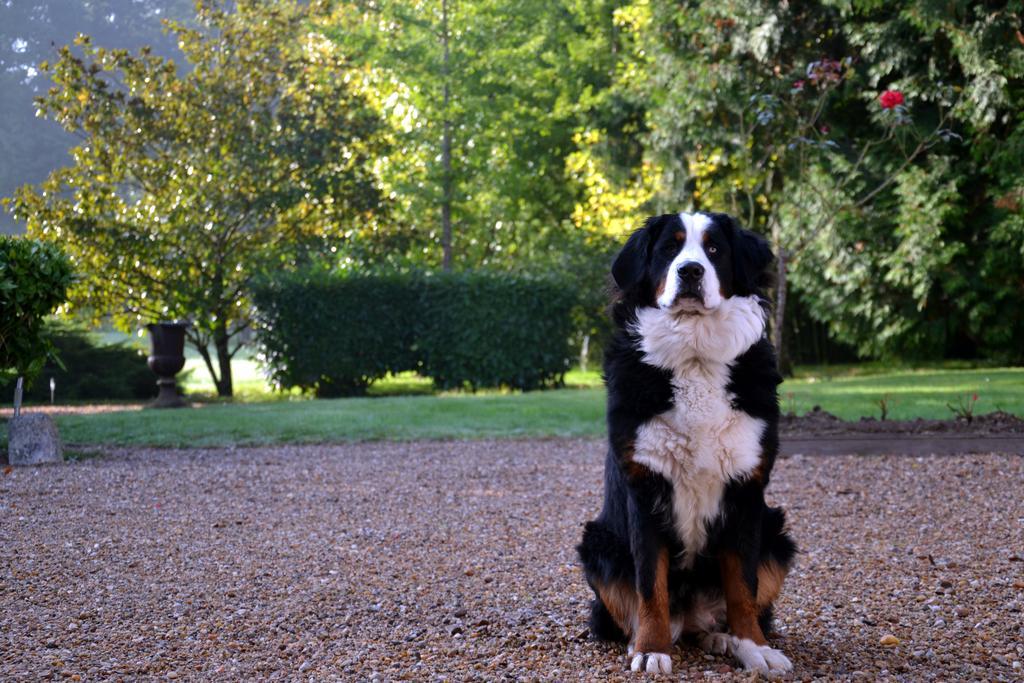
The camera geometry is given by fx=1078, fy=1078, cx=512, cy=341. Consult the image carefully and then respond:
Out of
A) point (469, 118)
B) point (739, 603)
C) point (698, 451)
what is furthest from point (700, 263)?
point (469, 118)

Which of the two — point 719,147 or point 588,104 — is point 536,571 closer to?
point 719,147

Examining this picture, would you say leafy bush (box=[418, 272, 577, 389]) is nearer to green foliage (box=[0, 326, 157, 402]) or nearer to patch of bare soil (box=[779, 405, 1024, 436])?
green foliage (box=[0, 326, 157, 402])

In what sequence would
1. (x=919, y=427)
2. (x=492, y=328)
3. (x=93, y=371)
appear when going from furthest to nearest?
(x=93, y=371) → (x=492, y=328) → (x=919, y=427)

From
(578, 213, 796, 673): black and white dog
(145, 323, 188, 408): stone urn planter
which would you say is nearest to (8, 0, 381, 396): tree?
(145, 323, 188, 408): stone urn planter

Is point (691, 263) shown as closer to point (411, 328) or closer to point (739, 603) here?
point (739, 603)

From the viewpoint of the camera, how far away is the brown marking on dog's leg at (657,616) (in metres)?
3.53

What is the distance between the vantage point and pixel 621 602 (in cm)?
367

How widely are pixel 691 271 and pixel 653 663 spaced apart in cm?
128

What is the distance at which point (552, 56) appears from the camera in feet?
69.6

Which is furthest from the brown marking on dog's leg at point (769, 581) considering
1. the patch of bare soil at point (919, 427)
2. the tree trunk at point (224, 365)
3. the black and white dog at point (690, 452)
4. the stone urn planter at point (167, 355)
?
the tree trunk at point (224, 365)

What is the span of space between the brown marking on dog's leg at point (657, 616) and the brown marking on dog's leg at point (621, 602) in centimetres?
11

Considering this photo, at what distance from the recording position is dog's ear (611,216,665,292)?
3768 mm

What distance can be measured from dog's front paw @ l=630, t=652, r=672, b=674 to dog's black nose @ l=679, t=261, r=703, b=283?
1228 millimetres

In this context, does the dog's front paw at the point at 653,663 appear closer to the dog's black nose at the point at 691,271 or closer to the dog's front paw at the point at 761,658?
the dog's front paw at the point at 761,658
